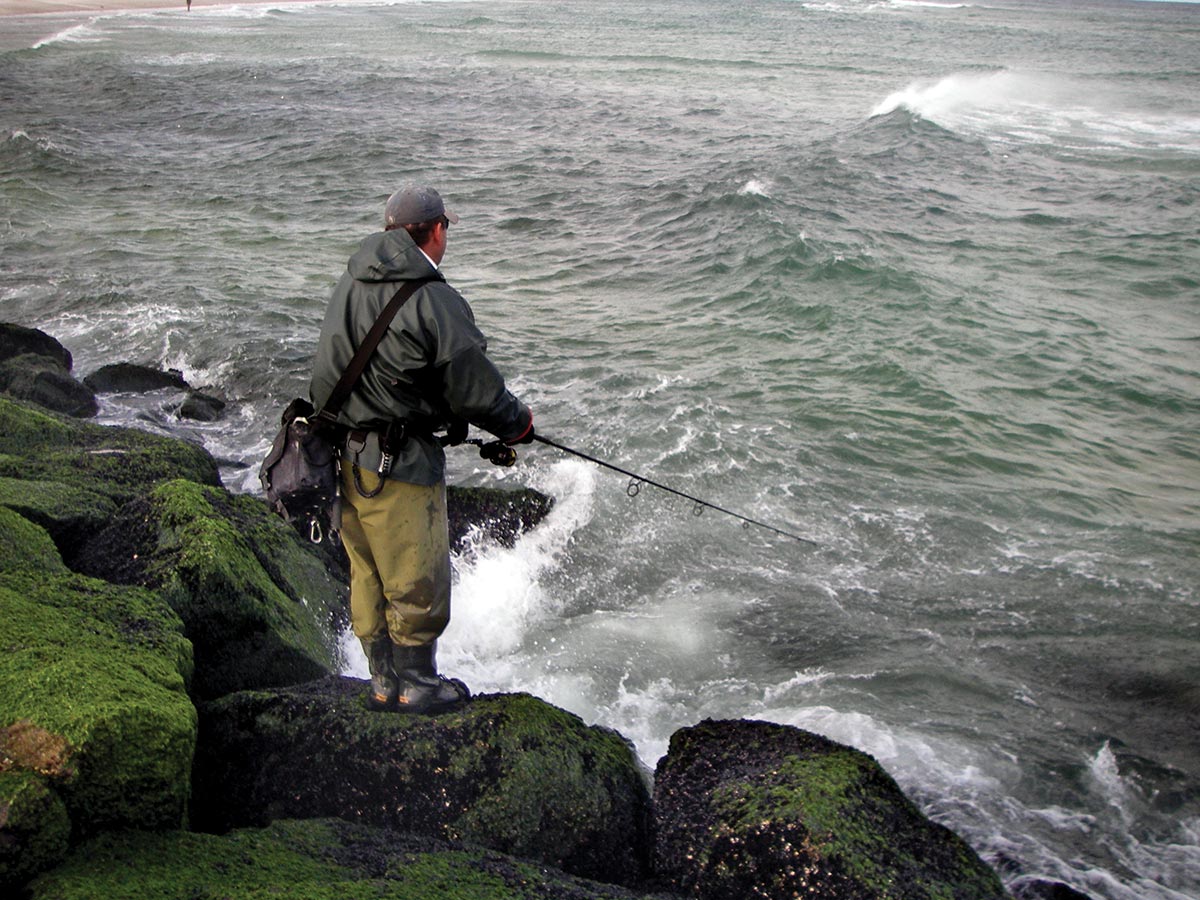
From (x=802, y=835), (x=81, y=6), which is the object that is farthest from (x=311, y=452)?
(x=81, y=6)

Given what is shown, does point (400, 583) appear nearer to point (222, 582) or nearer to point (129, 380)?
point (222, 582)

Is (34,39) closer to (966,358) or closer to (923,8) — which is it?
(966,358)

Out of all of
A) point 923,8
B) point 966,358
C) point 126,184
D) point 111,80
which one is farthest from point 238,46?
point 923,8

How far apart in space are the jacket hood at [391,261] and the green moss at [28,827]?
6.46 feet

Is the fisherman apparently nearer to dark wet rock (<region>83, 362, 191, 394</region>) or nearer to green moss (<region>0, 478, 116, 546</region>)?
green moss (<region>0, 478, 116, 546</region>)

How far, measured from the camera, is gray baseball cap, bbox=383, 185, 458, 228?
12.9 feet

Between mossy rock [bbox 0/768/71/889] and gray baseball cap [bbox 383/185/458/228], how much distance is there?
87.4 inches

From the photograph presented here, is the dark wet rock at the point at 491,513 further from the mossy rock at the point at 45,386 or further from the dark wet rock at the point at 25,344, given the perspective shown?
the dark wet rock at the point at 25,344

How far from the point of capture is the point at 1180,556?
8.04 metres

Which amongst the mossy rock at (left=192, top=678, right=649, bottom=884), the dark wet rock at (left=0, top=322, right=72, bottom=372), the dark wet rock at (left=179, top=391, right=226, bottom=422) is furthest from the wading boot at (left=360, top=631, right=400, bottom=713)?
the dark wet rock at (left=0, top=322, right=72, bottom=372)

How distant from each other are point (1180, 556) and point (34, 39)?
45730mm

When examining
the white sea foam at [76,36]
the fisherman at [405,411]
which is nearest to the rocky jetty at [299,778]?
the fisherman at [405,411]

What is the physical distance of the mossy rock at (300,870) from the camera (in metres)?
3.00

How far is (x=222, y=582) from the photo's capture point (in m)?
4.70
